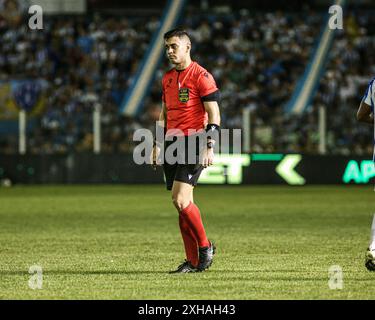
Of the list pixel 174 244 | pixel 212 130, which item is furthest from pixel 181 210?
pixel 174 244

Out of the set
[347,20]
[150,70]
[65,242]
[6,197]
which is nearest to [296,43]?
[347,20]

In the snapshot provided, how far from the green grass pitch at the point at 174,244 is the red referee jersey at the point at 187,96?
1.39 meters

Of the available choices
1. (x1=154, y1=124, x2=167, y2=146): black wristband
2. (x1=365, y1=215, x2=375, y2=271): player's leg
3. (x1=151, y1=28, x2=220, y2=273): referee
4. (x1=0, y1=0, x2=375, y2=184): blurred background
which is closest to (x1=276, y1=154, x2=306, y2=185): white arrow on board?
(x1=0, y1=0, x2=375, y2=184): blurred background

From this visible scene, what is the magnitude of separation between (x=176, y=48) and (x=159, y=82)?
818 inches

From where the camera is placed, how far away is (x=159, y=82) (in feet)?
101

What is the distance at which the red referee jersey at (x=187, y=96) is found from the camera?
10.1 meters

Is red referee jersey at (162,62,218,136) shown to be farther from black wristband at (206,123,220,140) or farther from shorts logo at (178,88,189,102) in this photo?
black wristband at (206,123,220,140)

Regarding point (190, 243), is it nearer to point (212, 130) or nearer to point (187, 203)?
point (187, 203)

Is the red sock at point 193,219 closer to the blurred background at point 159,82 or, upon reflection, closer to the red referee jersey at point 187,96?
the red referee jersey at point 187,96

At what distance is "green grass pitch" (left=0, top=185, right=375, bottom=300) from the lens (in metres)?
8.89

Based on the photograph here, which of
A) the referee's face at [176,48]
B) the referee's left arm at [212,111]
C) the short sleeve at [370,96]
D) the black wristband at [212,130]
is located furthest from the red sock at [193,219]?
the short sleeve at [370,96]

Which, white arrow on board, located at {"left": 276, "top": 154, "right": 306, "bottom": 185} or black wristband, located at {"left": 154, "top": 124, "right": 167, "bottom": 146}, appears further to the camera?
white arrow on board, located at {"left": 276, "top": 154, "right": 306, "bottom": 185}

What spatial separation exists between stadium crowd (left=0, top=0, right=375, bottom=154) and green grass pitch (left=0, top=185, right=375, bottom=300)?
2.63 m
